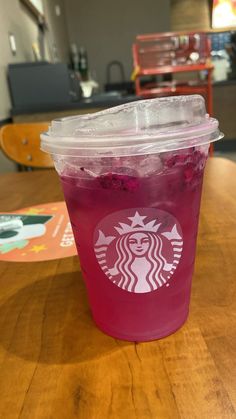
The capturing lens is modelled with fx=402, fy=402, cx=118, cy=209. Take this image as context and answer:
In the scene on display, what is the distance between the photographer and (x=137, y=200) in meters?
0.31

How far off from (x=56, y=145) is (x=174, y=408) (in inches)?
8.7

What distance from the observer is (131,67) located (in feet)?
18.7

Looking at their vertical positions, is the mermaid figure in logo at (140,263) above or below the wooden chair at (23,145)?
above

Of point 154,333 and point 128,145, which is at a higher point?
point 128,145

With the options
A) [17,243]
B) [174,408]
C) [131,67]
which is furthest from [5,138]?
[131,67]

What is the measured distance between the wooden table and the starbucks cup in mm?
27

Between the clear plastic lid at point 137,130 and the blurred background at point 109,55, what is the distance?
1613mm

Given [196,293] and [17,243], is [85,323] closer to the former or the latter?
[196,293]

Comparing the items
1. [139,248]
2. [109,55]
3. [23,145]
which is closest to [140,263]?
[139,248]

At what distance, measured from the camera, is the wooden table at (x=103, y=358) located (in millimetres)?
282

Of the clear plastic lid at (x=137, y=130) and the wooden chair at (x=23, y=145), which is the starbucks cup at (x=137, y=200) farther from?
the wooden chair at (x=23, y=145)

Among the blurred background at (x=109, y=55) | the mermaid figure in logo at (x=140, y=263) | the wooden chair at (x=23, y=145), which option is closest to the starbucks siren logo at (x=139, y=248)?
the mermaid figure in logo at (x=140, y=263)

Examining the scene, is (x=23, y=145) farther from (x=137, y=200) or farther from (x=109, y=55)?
(x=109, y=55)

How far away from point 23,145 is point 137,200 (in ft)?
4.24
